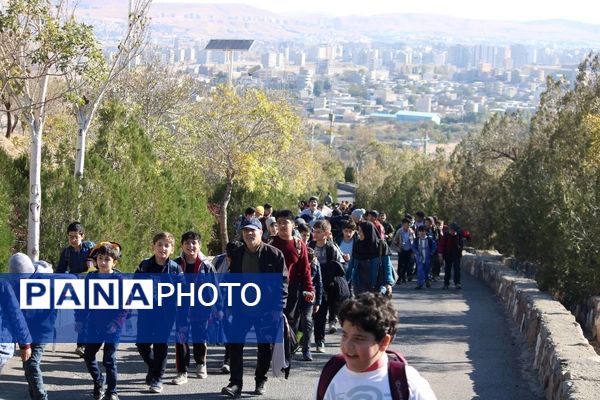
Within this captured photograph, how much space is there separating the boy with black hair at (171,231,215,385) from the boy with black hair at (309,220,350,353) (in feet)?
7.09

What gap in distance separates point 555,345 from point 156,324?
13.6 feet

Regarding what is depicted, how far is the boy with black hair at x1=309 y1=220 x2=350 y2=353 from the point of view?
562 inches

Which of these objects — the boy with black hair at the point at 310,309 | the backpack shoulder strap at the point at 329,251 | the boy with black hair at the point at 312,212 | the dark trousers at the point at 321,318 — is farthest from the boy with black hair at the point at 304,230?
the boy with black hair at the point at 312,212

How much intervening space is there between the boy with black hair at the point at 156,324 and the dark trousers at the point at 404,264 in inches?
569

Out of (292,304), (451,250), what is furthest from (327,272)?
(451,250)

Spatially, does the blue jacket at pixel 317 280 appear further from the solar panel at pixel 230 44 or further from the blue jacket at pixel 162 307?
the solar panel at pixel 230 44

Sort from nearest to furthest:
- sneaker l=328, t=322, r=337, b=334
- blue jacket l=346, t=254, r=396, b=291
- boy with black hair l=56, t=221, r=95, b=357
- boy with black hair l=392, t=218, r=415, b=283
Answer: boy with black hair l=56, t=221, r=95, b=357, blue jacket l=346, t=254, r=396, b=291, sneaker l=328, t=322, r=337, b=334, boy with black hair l=392, t=218, r=415, b=283

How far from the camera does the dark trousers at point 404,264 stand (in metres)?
26.7

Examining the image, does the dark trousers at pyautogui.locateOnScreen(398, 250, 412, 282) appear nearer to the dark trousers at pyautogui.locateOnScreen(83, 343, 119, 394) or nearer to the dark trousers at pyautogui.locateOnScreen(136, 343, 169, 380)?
the dark trousers at pyautogui.locateOnScreen(136, 343, 169, 380)

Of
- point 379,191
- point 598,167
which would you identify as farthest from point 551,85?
point 379,191

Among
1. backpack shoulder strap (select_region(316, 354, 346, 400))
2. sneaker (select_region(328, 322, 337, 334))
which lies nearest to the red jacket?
sneaker (select_region(328, 322, 337, 334))

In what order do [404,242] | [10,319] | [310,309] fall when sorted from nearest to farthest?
[10,319]
[310,309]
[404,242]

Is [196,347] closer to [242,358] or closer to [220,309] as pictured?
[220,309]

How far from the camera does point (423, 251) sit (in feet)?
83.8
